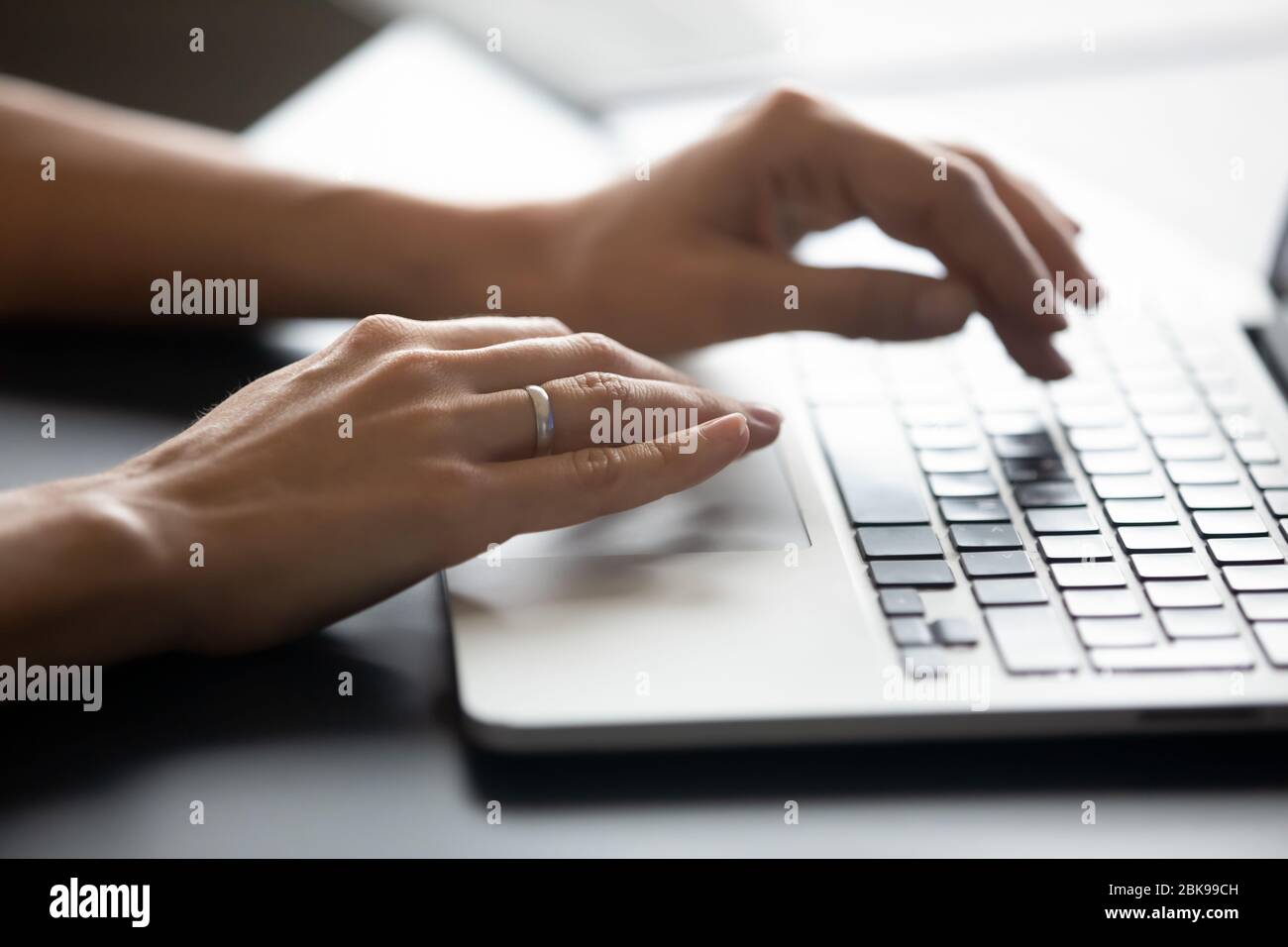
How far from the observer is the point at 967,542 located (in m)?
0.58

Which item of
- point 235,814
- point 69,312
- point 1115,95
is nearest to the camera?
point 235,814

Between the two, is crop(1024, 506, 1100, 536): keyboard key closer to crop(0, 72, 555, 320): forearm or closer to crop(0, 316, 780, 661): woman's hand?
crop(0, 316, 780, 661): woman's hand

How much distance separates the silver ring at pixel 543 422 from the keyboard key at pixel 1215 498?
1.03 feet

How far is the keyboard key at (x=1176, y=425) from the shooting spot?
0.70 m

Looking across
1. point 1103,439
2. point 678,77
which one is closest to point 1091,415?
point 1103,439

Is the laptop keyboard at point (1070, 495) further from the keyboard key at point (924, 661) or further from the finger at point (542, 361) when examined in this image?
the finger at point (542, 361)

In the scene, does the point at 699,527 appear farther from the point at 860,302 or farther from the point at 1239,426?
the point at 1239,426

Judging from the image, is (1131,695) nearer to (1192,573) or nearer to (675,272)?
(1192,573)

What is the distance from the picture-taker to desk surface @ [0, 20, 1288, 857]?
1.49 ft

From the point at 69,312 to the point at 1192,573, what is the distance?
0.64 meters

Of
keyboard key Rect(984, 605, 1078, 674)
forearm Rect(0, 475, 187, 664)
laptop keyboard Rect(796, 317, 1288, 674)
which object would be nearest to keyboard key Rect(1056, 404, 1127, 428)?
laptop keyboard Rect(796, 317, 1288, 674)

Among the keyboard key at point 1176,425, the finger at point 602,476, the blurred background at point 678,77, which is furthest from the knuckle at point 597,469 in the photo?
the blurred background at point 678,77

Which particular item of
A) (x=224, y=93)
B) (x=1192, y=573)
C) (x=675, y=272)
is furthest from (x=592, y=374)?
(x=224, y=93)

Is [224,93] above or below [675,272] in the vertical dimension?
above
